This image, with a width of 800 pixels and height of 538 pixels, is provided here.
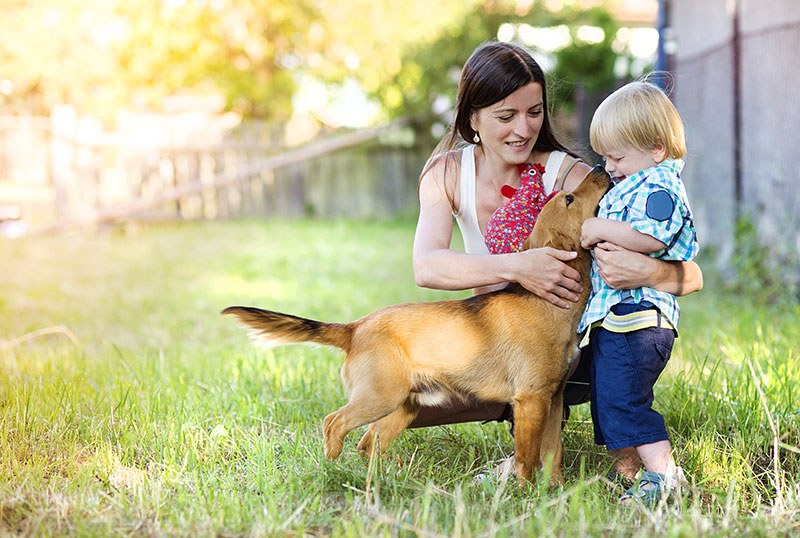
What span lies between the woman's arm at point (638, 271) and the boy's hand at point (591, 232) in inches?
1.2

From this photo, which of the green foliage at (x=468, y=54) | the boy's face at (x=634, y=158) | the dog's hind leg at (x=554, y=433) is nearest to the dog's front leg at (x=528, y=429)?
the dog's hind leg at (x=554, y=433)

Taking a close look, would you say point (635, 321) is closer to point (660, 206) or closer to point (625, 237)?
point (625, 237)

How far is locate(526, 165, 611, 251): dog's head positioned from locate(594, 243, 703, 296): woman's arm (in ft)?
0.38

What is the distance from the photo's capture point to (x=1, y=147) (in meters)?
16.4

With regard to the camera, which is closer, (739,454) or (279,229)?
(739,454)

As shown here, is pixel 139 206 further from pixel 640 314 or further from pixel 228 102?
pixel 640 314

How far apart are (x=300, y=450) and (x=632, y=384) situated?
51.0 inches

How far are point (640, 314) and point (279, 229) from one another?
10319 mm

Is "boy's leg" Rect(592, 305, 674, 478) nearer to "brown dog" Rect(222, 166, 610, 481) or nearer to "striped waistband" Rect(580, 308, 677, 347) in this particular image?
"striped waistband" Rect(580, 308, 677, 347)

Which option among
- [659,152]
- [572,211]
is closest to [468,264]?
[572,211]

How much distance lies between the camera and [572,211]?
307cm

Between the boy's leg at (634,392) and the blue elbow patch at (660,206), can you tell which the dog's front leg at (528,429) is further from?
the blue elbow patch at (660,206)

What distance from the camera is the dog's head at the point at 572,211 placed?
3.06 metres

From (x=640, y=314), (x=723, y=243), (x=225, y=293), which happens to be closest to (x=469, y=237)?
(x=640, y=314)
